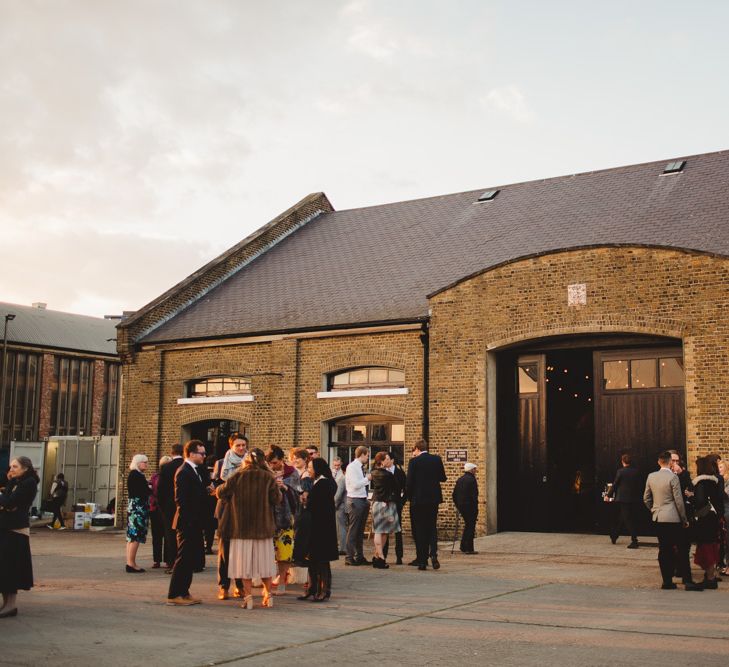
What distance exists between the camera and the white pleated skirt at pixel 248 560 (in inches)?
382

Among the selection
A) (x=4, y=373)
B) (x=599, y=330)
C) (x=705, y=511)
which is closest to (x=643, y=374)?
(x=599, y=330)

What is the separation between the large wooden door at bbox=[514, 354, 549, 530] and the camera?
18719 millimetres

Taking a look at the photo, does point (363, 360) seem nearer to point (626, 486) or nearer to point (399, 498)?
point (399, 498)

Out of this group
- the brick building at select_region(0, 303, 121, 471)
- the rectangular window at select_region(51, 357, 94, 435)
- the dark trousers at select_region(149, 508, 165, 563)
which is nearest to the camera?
the dark trousers at select_region(149, 508, 165, 563)

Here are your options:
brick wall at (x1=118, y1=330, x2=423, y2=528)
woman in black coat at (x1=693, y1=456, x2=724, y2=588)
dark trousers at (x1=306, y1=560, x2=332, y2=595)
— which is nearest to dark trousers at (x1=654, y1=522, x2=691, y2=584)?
woman in black coat at (x1=693, y1=456, x2=724, y2=588)

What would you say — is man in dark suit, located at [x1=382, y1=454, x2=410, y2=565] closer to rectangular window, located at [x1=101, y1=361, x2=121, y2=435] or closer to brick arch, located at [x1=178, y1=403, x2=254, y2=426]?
brick arch, located at [x1=178, y1=403, x2=254, y2=426]

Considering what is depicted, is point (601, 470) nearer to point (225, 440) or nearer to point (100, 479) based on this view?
point (225, 440)

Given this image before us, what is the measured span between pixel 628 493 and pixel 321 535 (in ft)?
25.9

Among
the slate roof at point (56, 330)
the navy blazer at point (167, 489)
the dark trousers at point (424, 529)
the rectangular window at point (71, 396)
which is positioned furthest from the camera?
the rectangular window at point (71, 396)

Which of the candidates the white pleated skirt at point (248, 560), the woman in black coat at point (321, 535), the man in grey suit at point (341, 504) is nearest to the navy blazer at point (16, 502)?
the white pleated skirt at point (248, 560)

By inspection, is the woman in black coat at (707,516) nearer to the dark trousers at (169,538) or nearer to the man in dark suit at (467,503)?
the man in dark suit at (467,503)

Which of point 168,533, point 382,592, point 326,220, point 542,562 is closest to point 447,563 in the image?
point 542,562

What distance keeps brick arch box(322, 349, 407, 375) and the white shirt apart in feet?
18.4

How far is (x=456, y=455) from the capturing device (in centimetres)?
1853
